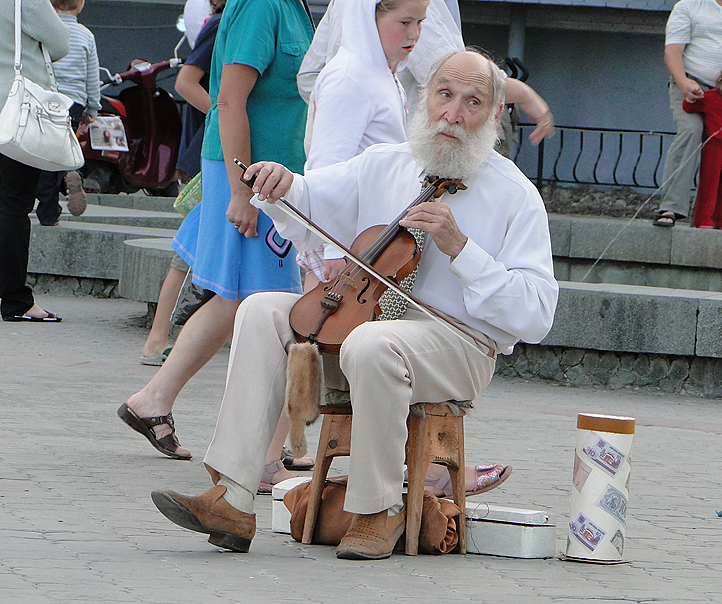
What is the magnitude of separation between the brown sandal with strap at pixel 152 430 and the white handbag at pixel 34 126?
2472 mm

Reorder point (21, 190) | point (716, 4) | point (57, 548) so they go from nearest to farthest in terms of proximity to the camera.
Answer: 1. point (57, 548)
2. point (21, 190)
3. point (716, 4)

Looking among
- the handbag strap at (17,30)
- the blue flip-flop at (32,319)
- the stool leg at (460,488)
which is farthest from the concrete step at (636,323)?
the stool leg at (460,488)

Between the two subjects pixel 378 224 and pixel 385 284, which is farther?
pixel 378 224

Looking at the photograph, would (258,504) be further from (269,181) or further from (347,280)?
(269,181)

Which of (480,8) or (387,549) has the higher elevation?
(480,8)

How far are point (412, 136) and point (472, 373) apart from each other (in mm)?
698

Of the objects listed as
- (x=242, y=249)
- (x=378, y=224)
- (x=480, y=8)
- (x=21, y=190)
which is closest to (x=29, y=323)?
(x=21, y=190)

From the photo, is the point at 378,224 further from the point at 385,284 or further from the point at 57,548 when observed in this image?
the point at 57,548

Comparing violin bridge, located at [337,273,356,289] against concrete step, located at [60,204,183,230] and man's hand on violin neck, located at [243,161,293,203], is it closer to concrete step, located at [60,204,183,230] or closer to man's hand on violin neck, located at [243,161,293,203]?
man's hand on violin neck, located at [243,161,293,203]

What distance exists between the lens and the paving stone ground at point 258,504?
2852 mm

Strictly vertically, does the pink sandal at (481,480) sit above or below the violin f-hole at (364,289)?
below

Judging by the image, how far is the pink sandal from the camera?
12.5ft

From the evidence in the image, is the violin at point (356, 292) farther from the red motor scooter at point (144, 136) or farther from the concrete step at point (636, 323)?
the red motor scooter at point (144, 136)

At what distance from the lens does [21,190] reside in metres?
6.88
